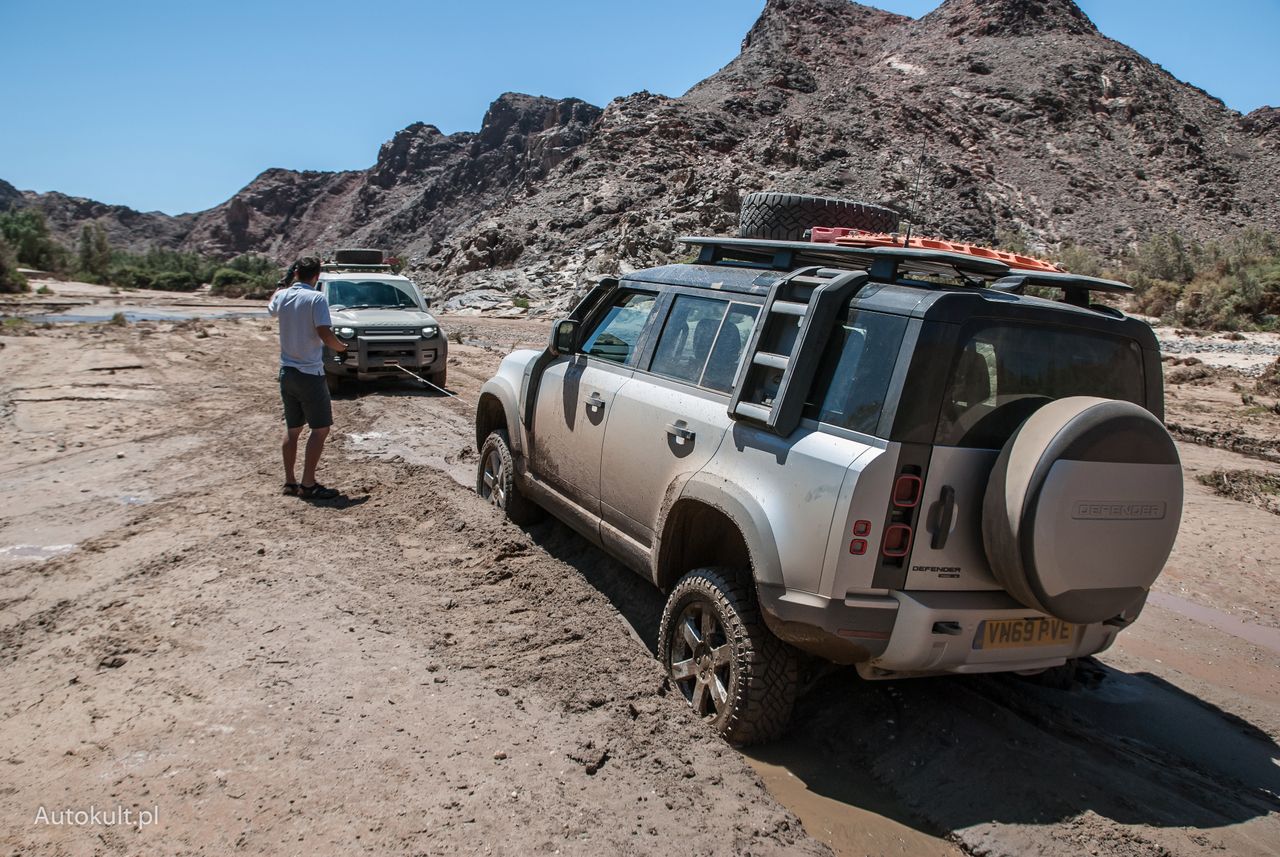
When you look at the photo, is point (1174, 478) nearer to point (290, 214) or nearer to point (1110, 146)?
point (1110, 146)

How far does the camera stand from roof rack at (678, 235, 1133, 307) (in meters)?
3.89

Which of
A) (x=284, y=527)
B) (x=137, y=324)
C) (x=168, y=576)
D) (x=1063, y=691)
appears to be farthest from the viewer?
(x=137, y=324)

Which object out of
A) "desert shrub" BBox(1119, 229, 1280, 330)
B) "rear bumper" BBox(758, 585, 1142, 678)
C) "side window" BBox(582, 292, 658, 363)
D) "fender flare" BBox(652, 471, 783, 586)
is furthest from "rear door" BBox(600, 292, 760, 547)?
"desert shrub" BBox(1119, 229, 1280, 330)

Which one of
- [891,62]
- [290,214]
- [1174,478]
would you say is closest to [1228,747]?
[1174,478]

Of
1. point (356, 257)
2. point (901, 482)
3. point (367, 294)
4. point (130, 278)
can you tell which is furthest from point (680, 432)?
point (130, 278)

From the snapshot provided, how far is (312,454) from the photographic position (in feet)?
24.5

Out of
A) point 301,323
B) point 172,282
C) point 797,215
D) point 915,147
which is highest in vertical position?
A: point 915,147

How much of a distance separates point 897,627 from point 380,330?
11099 mm

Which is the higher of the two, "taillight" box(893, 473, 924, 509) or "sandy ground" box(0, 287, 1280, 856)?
"taillight" box(893, 473, 924, 509)

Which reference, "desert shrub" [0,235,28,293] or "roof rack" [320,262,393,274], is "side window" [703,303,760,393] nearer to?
"roof rack" [320,262,393,274]

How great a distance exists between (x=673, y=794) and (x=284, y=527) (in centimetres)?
405

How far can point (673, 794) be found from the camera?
11.4ft

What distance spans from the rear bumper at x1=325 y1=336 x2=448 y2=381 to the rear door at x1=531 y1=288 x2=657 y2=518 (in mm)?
7604

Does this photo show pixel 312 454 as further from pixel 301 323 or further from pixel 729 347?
pixel 729 347
